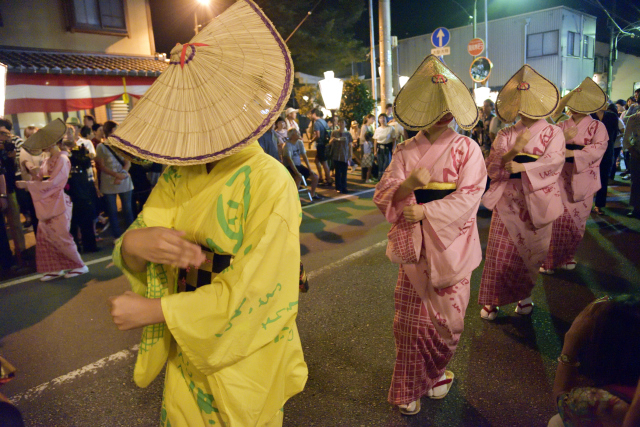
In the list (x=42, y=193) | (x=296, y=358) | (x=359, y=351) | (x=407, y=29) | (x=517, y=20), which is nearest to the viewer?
(x=296, y=358)

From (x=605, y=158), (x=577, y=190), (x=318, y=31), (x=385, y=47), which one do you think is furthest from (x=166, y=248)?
(x=318, y=31)

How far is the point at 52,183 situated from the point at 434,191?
15.5 feet

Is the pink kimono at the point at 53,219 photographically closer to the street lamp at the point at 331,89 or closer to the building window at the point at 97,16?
the street lamp at the point at 331,89

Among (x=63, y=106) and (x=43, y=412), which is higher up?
(x=63, y=106)

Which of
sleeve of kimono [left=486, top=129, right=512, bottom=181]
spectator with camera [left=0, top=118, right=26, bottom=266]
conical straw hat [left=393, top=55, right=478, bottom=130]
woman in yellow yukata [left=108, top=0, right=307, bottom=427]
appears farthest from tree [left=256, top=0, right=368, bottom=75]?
woman in yellow yukata [left=108, top=0, right=307, bottom=427]

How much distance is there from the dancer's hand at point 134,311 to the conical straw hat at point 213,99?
0.39 meters

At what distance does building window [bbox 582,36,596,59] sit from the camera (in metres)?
27.4

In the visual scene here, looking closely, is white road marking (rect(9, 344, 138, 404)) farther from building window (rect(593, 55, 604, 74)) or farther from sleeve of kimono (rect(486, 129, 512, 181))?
building window (rect(593, 55, 604, 74))

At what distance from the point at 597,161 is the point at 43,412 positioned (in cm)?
615

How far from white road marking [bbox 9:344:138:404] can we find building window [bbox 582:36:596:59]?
3213 centimetres

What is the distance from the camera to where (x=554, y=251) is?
4.86 m

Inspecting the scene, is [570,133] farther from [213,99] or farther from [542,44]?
[542,44]

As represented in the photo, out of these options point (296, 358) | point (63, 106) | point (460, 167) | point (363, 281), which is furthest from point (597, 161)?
point (63, 106)

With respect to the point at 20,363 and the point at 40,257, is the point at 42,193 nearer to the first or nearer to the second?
the point at 40,257
